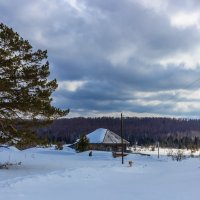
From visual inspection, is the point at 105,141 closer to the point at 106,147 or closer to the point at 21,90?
the point at 106,147

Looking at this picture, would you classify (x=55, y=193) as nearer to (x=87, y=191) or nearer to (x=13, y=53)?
(x=87, y=191)

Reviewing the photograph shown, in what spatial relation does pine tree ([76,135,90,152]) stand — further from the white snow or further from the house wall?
the house wall

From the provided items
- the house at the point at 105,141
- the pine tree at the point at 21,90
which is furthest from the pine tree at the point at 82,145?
the pine tree at the point at 21,90

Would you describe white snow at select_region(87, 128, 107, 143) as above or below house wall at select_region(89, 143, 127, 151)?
above

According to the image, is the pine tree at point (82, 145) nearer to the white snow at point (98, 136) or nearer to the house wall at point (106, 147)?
the white snow at point (98, 136)

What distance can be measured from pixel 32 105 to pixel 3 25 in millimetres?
5766

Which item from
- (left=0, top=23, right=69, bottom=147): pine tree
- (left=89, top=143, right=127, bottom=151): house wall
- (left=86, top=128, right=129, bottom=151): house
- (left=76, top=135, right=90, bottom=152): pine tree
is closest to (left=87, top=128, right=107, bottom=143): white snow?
(left=86, top=128, right=129, bottom=151): house

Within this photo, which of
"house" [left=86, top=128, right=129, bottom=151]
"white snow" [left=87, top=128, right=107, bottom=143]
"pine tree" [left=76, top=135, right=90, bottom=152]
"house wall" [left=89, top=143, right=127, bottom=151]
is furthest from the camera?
"house wall" [left=89, top=143, right=127, bottom=151]

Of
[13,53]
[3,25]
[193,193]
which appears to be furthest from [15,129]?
[193,193]

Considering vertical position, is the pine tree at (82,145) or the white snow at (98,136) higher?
the white snow at (98,136)

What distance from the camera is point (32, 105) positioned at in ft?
92.9

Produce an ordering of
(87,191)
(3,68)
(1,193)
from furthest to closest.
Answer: (3,68)
(87,191)
(1,193)

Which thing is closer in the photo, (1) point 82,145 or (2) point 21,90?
(2) point 21,90

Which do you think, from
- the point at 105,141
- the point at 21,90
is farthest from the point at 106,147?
the point at 21,90
